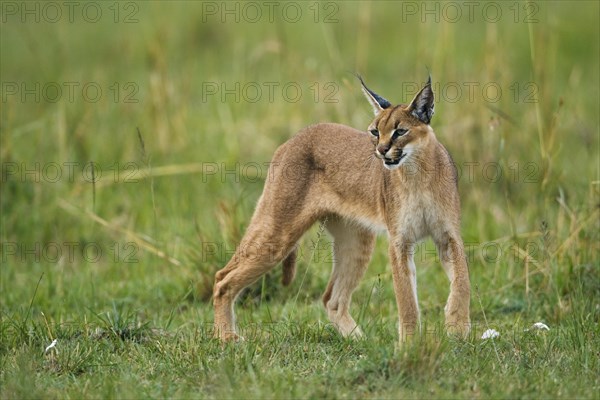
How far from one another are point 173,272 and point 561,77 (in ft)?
23.2

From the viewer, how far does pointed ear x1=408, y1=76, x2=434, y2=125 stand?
19.4 ft

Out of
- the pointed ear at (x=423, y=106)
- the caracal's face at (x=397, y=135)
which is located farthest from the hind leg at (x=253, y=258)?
the pointed ear at (x=423, y=106)

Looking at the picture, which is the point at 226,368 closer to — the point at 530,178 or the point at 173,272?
the point at 173,272

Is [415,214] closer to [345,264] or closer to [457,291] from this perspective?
[457,291]

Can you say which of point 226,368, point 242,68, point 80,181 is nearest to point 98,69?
point 242,68

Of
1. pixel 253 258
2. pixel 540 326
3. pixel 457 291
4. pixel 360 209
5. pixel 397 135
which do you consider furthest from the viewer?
pixel 253 258

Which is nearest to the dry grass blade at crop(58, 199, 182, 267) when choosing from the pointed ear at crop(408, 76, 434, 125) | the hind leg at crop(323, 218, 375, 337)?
the hind leg at crop(323, 218, 375, 337)

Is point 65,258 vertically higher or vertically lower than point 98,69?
lower

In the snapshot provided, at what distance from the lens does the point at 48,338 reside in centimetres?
624

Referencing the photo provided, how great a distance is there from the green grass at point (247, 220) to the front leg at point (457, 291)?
0.33 feet

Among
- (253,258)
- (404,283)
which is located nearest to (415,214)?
(404,283)

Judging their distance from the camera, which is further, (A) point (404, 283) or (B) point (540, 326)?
(B) point (540, 326)

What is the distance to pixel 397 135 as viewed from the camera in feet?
19.6

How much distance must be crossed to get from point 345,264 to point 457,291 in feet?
4.01
